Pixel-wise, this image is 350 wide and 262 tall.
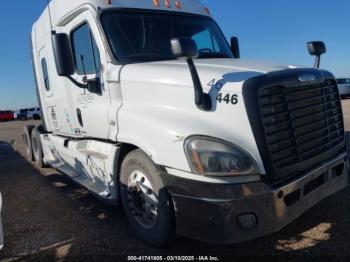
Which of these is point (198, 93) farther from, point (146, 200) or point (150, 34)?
point (150, 34)

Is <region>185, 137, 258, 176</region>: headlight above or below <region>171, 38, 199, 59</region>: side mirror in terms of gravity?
below

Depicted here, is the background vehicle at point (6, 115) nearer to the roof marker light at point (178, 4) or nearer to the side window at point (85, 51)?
the side window at point (85, 51)

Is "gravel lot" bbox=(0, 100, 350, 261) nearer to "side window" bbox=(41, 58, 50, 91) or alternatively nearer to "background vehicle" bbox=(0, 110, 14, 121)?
"side window" bbox=(41, 58, 50, 91)

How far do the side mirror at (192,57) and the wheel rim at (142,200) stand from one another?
970 mm

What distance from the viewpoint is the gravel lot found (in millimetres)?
3650

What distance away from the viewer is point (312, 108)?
12.1ft

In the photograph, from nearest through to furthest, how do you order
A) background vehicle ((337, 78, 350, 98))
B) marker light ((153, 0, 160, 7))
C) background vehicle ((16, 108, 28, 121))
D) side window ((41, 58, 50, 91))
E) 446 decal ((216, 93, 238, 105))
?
446 decal ((216, 93, 238, 105)) → marker light ((153, 0, 160, 7)) → side window ((41, 58, 50, 91)) → background vehicle ((337, 78, 350, 98)) → background vehicle ((16, 108, 28, 121))

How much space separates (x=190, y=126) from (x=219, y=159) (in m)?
0.41

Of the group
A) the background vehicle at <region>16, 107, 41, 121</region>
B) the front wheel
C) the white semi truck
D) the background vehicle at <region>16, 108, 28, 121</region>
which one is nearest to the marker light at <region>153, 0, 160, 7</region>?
the white semi truck

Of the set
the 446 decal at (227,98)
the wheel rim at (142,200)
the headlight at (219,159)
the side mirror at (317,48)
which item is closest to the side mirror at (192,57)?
the 446 decal at (227,98)

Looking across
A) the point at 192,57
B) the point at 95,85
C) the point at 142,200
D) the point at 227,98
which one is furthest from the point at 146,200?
the point at 95,85

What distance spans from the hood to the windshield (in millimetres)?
339

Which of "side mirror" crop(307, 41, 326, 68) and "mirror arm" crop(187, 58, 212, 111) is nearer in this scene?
"mirror arm" crop(187, 58, 212, 111)

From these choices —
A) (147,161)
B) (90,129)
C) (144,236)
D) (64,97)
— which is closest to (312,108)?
(147,161)
